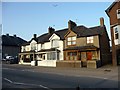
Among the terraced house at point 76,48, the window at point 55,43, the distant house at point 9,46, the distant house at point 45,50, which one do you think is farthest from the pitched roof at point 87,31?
the distant house at point 9,46

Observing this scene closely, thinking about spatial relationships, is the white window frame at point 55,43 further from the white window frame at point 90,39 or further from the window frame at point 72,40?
the white window frame at point 90,39

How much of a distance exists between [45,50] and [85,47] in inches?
442

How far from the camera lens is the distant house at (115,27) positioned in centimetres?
2898

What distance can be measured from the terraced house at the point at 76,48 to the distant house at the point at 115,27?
116 inches

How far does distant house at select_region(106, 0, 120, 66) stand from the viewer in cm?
2898

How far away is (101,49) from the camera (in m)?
33.4

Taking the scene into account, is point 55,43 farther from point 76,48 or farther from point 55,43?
point 76,48

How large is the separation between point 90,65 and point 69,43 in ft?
30.6

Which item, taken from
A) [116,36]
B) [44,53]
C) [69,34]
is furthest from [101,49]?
[44,53]

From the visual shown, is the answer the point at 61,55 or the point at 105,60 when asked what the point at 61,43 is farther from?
the point at 105,60

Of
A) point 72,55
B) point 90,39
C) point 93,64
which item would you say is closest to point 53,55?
point 72,55

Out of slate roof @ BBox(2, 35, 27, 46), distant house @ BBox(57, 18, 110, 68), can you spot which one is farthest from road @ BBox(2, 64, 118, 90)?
slate roof @ BBox(2, 35, 27, 46)

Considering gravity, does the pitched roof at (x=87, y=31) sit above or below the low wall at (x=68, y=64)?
above

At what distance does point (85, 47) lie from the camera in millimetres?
32750
